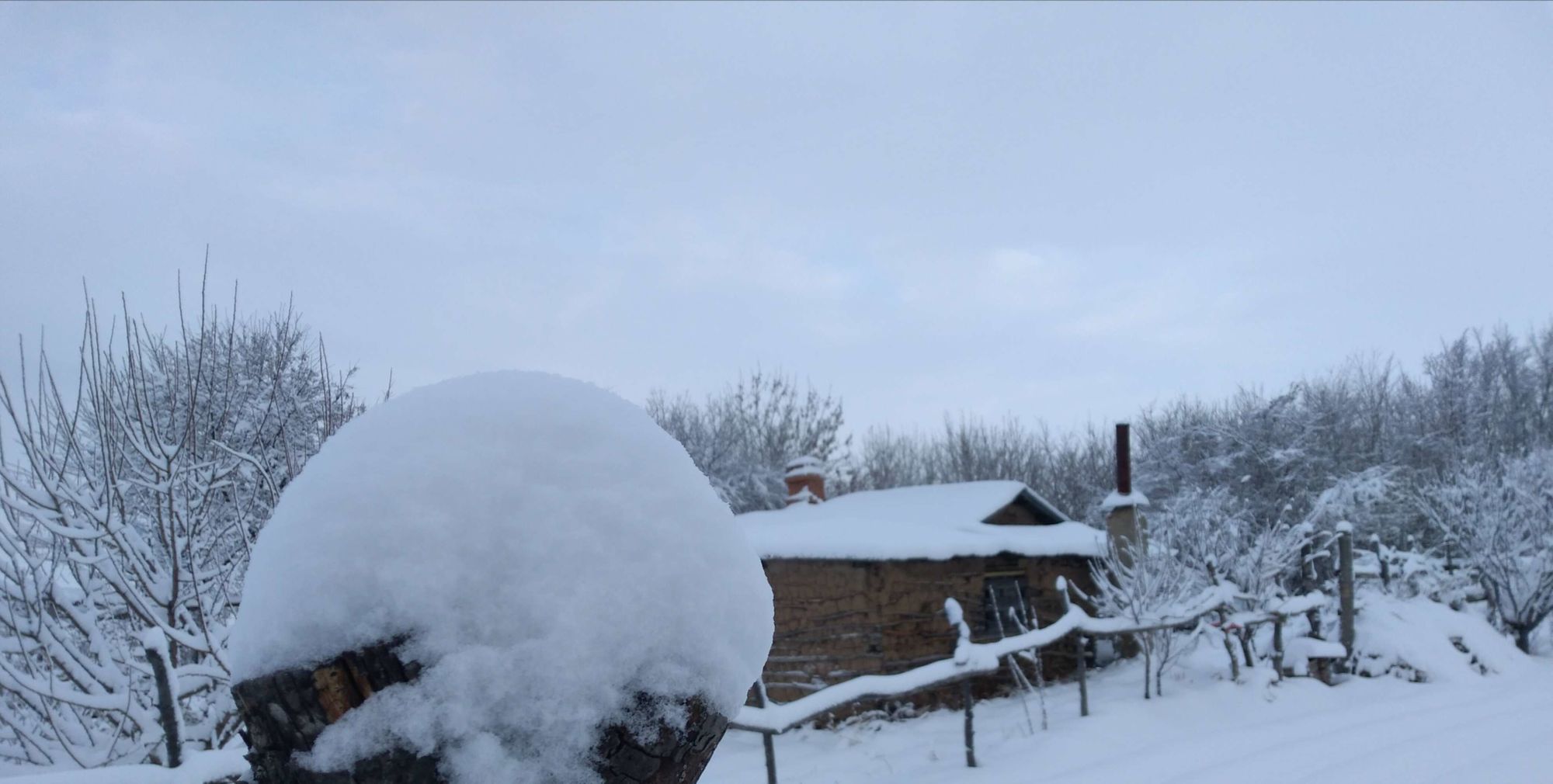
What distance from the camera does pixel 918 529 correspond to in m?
12.6

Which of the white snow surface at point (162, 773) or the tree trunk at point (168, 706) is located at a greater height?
the tree trunk at point (168, 706)

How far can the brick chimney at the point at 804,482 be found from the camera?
51.3 feet

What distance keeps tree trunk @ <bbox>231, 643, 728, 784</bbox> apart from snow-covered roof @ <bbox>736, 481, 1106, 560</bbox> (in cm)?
864

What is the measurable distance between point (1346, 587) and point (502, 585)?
13252 mm

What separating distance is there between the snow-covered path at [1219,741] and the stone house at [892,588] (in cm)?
93

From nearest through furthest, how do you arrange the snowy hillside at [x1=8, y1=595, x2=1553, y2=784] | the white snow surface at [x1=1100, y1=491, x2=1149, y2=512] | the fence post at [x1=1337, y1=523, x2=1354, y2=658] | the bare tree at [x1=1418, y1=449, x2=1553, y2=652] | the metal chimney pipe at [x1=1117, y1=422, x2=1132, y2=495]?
1. the snowy hillside at [x1=8, y1=595, x2=1553, y2=784]
2. the fence post at [x1=1337, y1=523, x2=1354, y2=658]
3. the bare tree at [x1=1418, y1=449, x2=1553, y2=652]
4. the white snow surface at [x1=1100, y1=491, x2=1149, y2=512]
5. the metal chimney pipe at [x1=1117, y1=422, x2=1132, y2=495]

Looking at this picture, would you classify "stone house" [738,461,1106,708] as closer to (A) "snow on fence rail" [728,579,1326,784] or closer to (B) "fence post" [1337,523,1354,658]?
(A) "snow on fence rail" [728,579,1326,784]

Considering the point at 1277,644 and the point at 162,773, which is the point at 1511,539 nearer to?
the point at 1277,644

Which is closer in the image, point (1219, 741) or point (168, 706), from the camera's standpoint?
point (168, 706)

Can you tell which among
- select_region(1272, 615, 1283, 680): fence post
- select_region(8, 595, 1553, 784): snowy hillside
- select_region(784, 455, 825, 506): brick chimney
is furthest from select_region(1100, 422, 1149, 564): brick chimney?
select_region(784, 455, 825, 506): brick chimney

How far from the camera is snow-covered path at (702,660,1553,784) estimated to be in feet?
20.7

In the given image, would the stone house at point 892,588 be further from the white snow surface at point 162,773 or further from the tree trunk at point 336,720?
the tree trunk at point 336,720

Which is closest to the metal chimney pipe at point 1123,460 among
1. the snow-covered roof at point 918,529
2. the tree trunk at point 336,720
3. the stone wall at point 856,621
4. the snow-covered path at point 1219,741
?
the snow-covered roof at point 918,529

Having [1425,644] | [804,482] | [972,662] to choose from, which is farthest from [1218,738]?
[804,482]
